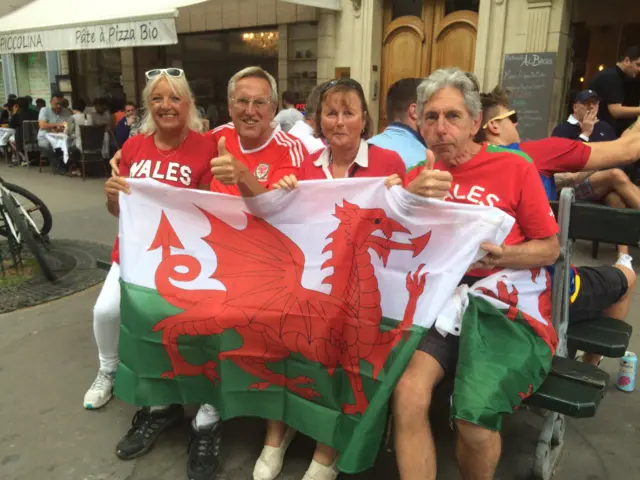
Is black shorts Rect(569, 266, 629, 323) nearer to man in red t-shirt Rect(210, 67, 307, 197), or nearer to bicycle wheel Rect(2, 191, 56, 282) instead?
man in red t-shirt Rect(210, 67, 307, 197)

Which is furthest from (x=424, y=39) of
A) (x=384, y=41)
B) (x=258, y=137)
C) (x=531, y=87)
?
(x=258, y=137)

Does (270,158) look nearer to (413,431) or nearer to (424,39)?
(413,431)

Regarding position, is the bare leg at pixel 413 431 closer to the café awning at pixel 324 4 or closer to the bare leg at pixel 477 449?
the bare leg at pixel 477 449

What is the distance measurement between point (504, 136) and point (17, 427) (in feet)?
10.1

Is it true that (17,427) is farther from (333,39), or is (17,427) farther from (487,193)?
(333,39)

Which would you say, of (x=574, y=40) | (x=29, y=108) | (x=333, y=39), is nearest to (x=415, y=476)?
(x=574, y=40)

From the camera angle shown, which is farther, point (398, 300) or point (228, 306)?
point (228, 306)

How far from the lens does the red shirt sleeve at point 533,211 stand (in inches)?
89.1

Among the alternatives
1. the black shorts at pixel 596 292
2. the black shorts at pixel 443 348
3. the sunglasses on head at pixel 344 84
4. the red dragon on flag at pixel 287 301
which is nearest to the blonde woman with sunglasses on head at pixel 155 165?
the red dragon on flag at pixel 287 301

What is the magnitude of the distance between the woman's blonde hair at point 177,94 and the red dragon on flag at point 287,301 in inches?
29.1

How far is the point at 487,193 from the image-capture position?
7.58 ft

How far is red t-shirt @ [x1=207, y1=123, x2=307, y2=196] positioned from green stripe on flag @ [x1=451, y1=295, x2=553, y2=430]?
1.17m

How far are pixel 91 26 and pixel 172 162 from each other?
6.22 m

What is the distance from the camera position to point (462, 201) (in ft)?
7.70
